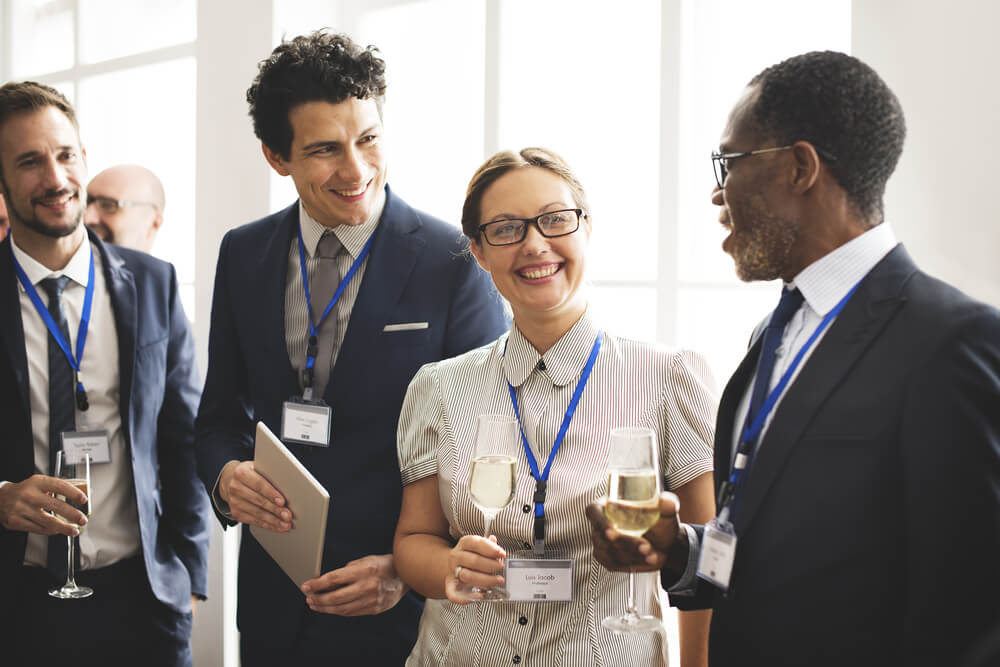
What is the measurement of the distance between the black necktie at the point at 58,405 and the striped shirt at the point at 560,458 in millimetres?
1280

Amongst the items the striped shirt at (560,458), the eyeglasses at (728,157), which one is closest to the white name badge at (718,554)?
the striped shirt at (560,458)

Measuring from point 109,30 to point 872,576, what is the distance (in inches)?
216

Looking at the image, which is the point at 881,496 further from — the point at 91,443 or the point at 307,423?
the point at 91,443

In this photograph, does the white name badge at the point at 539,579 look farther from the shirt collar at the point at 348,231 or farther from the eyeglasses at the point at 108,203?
the eyeglasses at the point at 108,203

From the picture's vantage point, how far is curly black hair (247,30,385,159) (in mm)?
2240

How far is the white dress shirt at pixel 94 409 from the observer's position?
2.60 metres

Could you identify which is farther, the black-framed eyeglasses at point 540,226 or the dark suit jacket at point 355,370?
the dark suit jacket at point 355,370

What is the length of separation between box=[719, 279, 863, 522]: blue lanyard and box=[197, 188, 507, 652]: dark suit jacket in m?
0.90

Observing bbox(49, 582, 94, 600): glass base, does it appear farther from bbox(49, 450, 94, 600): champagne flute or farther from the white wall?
the white wall

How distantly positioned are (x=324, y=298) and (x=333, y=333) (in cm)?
11

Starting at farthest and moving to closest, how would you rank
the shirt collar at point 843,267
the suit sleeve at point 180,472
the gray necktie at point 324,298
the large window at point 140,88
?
1. the large window at point 140,88
2. the suit sleeve at point 180,472
3. the gray necktie at point 324,298
4. the shirt collar at point 843,267

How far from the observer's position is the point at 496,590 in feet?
5.42

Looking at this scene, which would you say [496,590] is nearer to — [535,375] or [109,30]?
[535,375]

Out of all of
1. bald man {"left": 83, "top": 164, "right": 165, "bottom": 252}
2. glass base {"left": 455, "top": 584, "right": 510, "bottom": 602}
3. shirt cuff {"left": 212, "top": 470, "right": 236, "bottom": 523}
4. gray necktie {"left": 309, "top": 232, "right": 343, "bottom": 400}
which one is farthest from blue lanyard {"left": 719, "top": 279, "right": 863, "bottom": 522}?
bald man {"left": 83, "top": 164, "right": 165, "bottom": 252}
